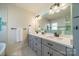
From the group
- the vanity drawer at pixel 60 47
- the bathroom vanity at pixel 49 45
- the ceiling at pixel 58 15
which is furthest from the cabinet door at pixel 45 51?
the ceiling at pixel 58 15

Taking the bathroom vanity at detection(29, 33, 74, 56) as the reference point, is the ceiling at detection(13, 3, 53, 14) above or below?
above

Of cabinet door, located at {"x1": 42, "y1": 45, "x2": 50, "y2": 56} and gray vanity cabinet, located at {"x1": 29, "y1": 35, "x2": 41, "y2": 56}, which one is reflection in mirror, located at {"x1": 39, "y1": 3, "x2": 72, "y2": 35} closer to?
gray vanity cabinet, located at {"x1": 29, "y1": 35, "x2": 41, "y2": 56}

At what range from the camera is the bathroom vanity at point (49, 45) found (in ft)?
5.29

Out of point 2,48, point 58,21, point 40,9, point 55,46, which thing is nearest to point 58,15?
point 58,21

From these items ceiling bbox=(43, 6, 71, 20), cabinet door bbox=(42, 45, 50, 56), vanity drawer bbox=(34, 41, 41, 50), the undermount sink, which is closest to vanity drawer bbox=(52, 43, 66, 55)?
cabinet door bbox=(42, 45, 50, 56)

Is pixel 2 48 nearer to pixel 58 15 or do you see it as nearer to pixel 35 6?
pixel 35 6

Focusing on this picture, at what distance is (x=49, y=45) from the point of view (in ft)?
6.26

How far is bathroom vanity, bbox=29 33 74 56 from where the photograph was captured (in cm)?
161

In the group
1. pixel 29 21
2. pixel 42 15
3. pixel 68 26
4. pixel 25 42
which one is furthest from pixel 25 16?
pixel 68 26

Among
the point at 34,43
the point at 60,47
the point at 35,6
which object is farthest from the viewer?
the point at 34,43

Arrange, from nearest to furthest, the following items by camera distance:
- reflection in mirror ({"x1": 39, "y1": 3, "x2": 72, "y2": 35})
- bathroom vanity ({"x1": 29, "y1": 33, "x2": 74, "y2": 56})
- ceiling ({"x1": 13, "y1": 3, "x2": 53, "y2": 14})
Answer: bathroom vanity ({"x1": 29, "y1": 33, "x2": 74, "y2": 56}), ceiling ({"x1": 13, "y1": 3, "x2": 53, "y2": 14}), reflection in mirror ({"x1": 39, "y1": 3, "x2": 72, "y2": 35})

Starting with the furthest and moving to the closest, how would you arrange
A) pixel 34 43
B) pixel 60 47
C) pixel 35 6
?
Result: 1. pixel 34 43
2. pixel 35 6
3. pixel 60 47

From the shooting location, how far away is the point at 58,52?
1.74 m

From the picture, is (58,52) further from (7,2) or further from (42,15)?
(7,2)
